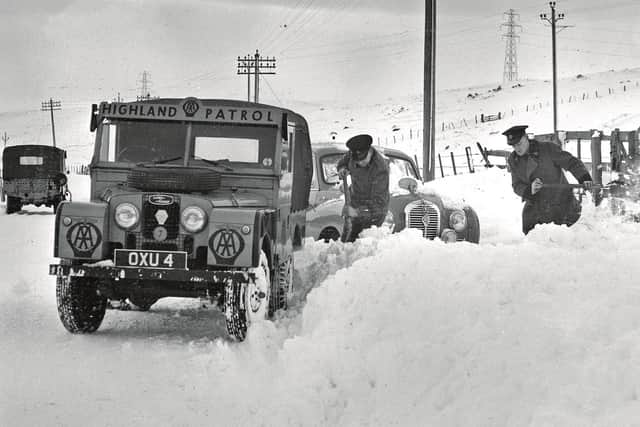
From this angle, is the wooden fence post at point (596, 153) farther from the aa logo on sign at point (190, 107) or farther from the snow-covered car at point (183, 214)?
the aa logo on sign at point (190, 107)

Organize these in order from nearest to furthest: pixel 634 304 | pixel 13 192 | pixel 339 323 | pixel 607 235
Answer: pixel 634 304 → pixel 339 323 → pixel 607 235 → pixel 13 192

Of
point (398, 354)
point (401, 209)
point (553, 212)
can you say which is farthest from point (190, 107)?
point (401, 209)

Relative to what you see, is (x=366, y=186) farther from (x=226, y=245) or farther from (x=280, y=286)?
(x=226, y=245)

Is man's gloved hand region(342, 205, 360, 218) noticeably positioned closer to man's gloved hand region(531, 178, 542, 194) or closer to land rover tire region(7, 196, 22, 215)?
man's gloved hand region(531, 178, 542, 194)

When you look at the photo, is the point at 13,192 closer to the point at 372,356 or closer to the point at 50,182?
the point at 50,182

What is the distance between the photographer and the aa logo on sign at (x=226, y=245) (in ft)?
21.5

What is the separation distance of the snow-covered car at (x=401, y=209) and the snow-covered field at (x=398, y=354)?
3.40 m

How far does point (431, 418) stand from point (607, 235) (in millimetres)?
3458

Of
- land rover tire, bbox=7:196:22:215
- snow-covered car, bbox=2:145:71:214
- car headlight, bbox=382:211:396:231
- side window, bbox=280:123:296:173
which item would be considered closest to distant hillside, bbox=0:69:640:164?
snow-covered car, bbox=2:145:71:214

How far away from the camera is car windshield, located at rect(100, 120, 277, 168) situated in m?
7.61

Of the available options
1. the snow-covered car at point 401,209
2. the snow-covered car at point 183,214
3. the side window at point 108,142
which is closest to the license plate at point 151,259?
the snow-covered car at point 183,214

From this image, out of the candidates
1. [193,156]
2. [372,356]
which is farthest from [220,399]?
[193,156]

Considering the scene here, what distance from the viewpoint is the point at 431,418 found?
3.96m

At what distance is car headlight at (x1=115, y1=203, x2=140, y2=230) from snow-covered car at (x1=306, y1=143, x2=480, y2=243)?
4.26 metres
